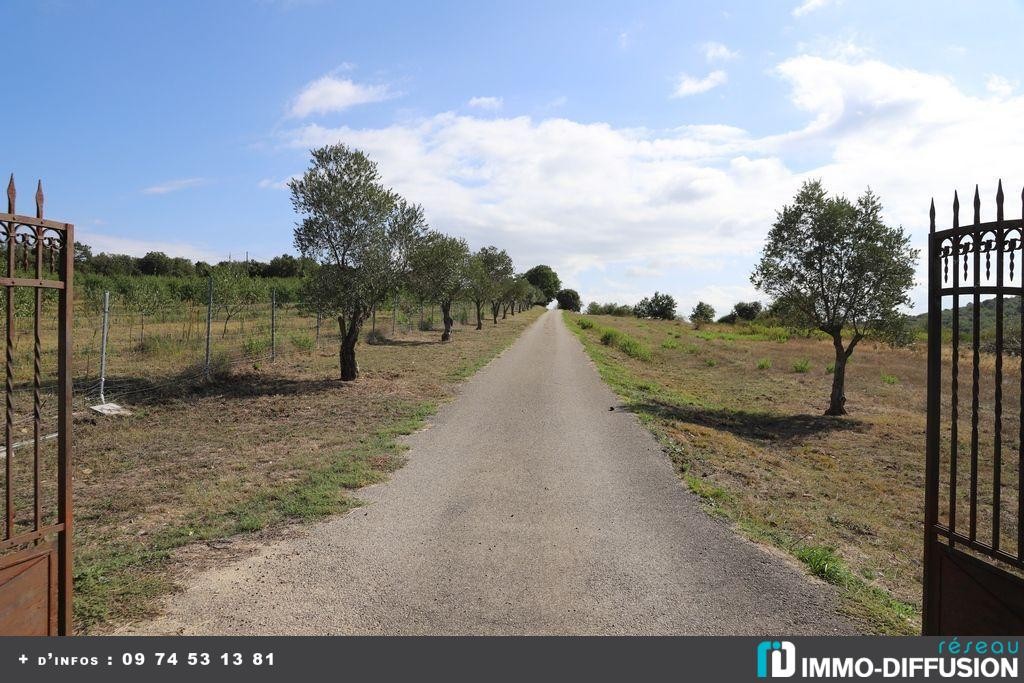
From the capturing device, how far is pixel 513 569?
5402 millimetres

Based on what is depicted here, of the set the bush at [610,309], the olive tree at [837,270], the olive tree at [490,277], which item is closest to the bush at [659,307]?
the bush at [610,309]

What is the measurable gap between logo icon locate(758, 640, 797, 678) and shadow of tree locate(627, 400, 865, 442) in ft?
32.5

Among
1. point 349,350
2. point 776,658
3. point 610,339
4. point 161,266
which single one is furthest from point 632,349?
point 161,266

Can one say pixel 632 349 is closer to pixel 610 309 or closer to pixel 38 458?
pixel 38 458

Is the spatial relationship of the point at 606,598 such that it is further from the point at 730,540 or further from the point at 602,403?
the point at 602,403

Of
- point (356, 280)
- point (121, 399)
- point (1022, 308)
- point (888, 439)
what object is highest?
point (356, 280)

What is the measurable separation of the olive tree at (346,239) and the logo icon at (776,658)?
14495 mm

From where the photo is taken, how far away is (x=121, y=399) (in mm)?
13031

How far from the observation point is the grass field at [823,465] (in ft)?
20.4

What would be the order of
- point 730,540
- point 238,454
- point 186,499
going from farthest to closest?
1. point 238,454
2. point 186,499
3. point 730,540

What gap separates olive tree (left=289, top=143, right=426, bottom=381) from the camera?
17.0 meters

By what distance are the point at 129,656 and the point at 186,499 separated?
361 centimetres

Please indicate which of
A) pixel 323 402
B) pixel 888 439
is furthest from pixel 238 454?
pixel 888 439

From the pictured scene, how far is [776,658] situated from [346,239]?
15657 millimetres
